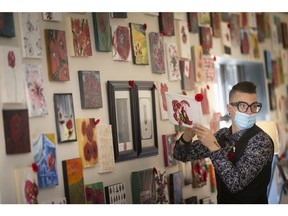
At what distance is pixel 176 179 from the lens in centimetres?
407

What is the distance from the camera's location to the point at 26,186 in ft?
9.45

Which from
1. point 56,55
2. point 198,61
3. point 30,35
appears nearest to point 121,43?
point 56,55

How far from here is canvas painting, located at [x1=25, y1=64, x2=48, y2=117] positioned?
2.93 m

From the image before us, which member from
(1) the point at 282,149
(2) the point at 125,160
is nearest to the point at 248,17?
(1) the point at 282,149

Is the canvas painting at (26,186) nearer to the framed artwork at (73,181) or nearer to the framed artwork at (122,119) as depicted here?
the framed artwork at (73,181)

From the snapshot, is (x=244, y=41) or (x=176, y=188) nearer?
(x=176, y=188)

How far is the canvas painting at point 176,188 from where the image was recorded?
13.2ft

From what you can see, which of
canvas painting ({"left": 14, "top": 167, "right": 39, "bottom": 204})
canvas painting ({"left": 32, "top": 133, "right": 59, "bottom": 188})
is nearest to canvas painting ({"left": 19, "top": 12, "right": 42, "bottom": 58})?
canvas painting ({"left": 32, "top": 133, "right": 59, "bottom": 188})

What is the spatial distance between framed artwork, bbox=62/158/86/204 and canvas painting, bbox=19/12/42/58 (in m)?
0.56

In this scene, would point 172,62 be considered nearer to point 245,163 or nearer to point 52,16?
point 245,163

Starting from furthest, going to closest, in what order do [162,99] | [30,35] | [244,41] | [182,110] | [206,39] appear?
1. [244,41]
2. [206,39]
3. [162,99]
4. [182,110]
5. [30,35]

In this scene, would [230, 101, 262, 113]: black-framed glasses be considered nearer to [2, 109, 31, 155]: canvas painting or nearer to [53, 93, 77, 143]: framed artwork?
[53, 93, 77, 143]: framed artwork

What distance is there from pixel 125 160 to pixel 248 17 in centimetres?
261

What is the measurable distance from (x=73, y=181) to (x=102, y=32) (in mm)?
824
